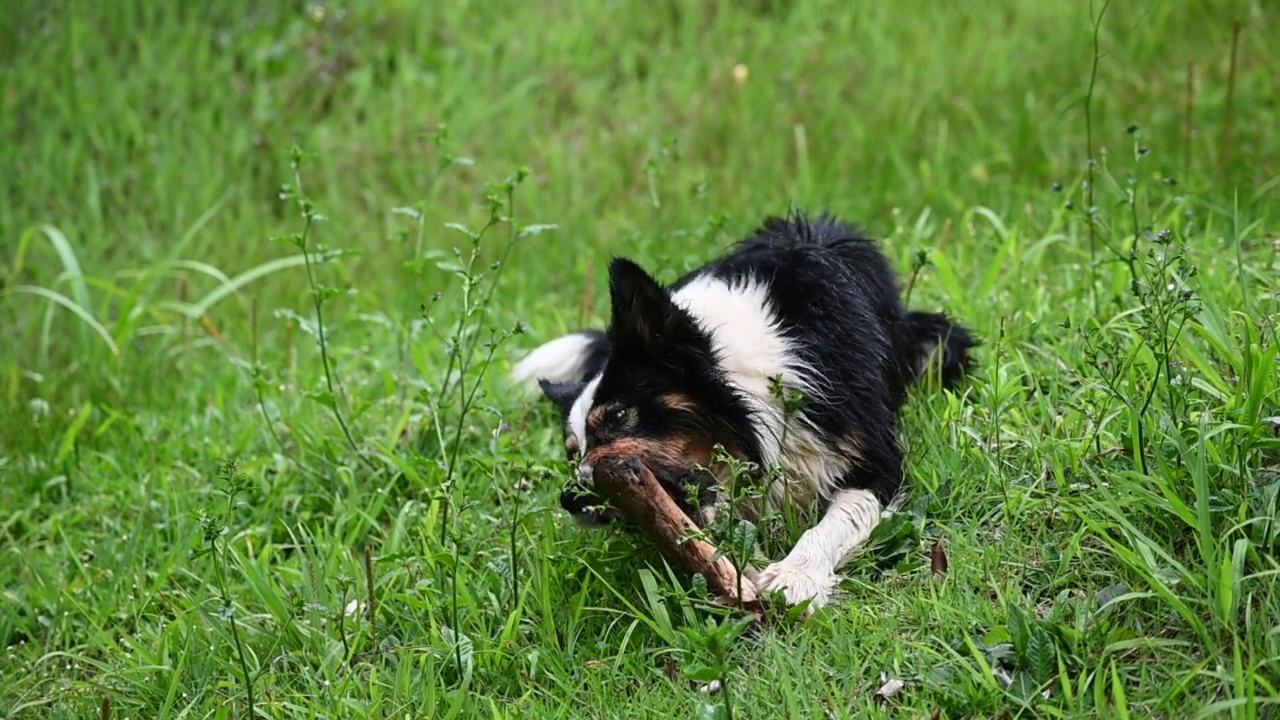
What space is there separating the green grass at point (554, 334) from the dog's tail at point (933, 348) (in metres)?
0.11

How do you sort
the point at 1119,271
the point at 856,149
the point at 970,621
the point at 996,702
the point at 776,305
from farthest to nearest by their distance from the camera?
the point at 856,149, the point at 1119,271, the point at 776,305, the point at 970,621, the point at 996,702

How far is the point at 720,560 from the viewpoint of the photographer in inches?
126

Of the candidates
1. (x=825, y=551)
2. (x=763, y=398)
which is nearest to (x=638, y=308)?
(x=763, y=398)

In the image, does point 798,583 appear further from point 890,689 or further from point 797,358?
point 797,358

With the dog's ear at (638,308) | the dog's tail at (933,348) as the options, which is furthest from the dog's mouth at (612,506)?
the dog's tail at (933,348)

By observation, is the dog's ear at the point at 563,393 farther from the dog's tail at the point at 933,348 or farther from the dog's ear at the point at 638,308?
the dog's tail at the point at 933,348

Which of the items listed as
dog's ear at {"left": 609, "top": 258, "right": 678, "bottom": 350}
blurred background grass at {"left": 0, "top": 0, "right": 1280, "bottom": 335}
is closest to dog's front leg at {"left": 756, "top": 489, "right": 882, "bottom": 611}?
dog's ear at {"left": 609, "top": 258, "right": 678, "bottom": 350}

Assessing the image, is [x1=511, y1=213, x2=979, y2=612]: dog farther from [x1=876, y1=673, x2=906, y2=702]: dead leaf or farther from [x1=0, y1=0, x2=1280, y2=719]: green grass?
[x1=876, y1=673, x2=906, y2=702]: dead leaf

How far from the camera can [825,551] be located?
11.0 feet

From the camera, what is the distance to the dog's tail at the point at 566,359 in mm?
4457

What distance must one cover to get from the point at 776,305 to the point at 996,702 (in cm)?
135

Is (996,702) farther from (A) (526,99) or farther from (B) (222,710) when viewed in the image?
(A) (526,99)

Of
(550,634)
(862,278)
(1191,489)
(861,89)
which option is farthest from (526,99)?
(1191,489)

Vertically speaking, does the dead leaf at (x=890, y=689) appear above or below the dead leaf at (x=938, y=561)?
below
